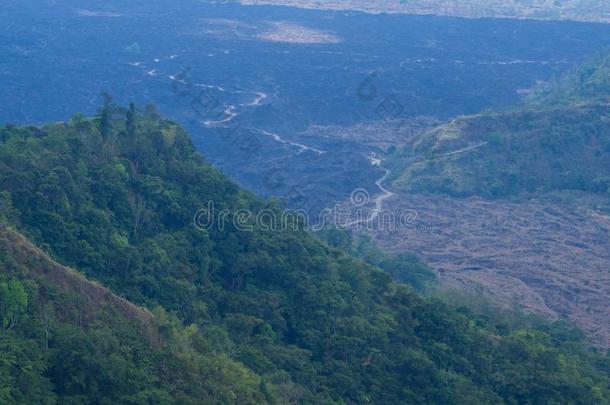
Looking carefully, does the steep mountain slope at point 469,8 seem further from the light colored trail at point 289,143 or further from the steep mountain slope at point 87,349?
the steep mountain slope at point 87,349

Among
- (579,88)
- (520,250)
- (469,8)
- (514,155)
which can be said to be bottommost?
(520,250)

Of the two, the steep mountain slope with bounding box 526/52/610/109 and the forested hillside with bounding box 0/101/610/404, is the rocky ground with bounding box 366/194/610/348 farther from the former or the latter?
the steep mountain slope with bounding box 526/52/610/109

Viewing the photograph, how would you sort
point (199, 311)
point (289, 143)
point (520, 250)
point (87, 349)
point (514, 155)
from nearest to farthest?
point (87, 349), point (199, 311), point (520, 250), point (514, 155), point (289, 143)

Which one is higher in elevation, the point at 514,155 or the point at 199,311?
the point at 199,311

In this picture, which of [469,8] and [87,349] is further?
[469,8]

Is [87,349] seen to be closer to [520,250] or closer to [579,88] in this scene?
[520,250]

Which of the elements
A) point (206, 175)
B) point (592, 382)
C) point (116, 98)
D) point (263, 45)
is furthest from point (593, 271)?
point (263, 45)

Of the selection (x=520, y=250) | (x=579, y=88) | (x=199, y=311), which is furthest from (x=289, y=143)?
(x=199, y=311)

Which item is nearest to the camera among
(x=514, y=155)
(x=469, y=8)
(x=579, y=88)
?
(x=514, y=155)
